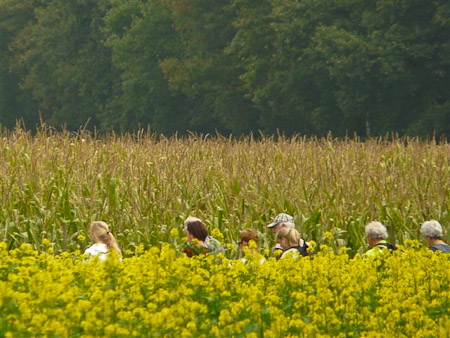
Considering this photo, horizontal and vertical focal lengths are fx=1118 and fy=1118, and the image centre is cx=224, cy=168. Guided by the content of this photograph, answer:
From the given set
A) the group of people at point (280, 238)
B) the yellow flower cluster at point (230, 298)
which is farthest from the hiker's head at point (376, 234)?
the yellow flower cluster at point (230, 298)

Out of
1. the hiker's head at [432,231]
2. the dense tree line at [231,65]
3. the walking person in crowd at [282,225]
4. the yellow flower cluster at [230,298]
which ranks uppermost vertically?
the yellow flower cluster at [230,298]

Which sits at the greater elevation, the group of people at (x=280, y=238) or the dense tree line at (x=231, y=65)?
the group of people at (x=280, y=238)

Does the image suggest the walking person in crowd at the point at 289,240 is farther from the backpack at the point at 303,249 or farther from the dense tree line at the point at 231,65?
the dense tree line at the point at 231,65

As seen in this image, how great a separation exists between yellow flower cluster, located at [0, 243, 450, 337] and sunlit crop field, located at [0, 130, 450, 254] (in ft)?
11.1

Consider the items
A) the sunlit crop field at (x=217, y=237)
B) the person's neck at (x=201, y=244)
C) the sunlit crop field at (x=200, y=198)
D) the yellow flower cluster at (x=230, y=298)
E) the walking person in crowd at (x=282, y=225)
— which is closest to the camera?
the yellow flower cluster at (x=230, y=298)

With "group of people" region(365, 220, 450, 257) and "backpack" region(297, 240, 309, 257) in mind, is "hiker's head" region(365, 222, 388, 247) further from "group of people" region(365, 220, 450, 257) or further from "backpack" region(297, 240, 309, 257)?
"backpack" region(297, 240, 309, 257)

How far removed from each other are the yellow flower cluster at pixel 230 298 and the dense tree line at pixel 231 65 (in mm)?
16297

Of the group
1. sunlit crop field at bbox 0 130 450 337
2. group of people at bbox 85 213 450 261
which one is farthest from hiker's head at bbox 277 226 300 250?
sunlit crop field at bbox 0 130 450 337

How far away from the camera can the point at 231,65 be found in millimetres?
53344

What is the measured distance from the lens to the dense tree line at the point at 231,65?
40.2m

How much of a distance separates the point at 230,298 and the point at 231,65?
45859 mm

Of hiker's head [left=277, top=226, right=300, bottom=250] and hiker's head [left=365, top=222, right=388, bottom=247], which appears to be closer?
hiker's head [left=277, top=226, right=300, bottom=250]

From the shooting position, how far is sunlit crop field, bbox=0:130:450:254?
12734mm

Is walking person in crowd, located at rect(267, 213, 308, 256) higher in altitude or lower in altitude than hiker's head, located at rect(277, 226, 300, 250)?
lower
